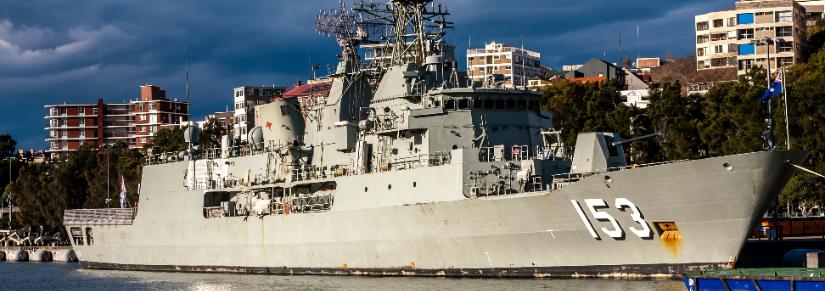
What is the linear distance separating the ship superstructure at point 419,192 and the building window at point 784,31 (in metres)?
42.3

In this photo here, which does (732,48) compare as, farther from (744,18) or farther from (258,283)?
(258,283)

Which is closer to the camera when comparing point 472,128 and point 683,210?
point 683,210

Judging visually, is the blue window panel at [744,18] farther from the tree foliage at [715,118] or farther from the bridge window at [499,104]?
the bridge window at [499,104]

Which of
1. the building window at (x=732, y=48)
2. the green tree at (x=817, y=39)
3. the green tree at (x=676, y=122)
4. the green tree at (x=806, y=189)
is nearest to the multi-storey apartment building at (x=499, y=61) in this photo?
the building window at (x=732, y=48)

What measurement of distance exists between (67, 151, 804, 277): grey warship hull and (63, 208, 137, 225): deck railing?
4387 millimetres

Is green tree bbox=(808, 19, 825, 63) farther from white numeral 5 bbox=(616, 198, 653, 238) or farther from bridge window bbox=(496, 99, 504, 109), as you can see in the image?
white numeral 5 bbox=(616, 198, 653, 238)

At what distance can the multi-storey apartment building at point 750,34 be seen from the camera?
74.2 m

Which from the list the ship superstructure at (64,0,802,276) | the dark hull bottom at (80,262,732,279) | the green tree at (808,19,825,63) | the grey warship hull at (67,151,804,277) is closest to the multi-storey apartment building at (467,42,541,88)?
the green tree at (808,19,825,63)

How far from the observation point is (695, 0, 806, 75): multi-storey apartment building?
74250mm

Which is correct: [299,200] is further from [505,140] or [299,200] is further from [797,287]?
[797,287]

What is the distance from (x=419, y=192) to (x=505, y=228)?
11.8 feet

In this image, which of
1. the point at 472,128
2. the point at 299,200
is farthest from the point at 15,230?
the point at 472,128

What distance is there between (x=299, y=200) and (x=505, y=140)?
8079 mm

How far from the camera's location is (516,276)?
3181 centimetres
